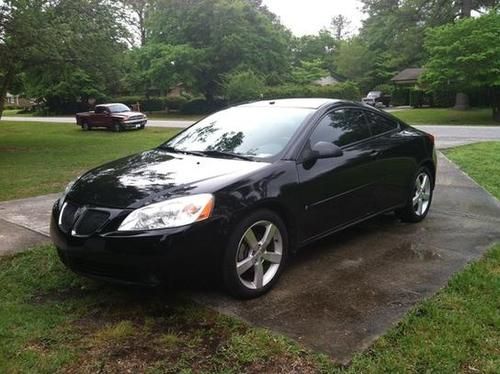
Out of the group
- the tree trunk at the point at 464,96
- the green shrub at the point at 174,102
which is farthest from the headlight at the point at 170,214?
the green shrub at the point at 174,102

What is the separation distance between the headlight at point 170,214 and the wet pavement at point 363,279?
720mm

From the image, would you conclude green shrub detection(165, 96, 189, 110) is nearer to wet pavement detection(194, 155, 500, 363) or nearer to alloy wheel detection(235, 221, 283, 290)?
wet pavement detection(194, 155, 500, 363)

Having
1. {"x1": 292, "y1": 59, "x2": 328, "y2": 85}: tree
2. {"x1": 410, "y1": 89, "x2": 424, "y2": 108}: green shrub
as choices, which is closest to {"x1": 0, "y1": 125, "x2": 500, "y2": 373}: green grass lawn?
{"x1": 410, "y1": 89, "x2": 424, "y2": 108}: green shrub

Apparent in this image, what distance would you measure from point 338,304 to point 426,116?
2997 cm

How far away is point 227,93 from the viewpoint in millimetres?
38375

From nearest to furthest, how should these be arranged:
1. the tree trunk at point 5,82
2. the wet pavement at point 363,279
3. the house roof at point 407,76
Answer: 1. the wet pavement at point 363,279
2. the tree trunk at point 5,82
3. the house roof at point 407,76

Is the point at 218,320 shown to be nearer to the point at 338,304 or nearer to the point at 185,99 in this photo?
the point at 338,304

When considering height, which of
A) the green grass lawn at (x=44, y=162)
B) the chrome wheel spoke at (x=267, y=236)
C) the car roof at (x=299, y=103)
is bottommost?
the green grass lawn at (x=44, y=162)

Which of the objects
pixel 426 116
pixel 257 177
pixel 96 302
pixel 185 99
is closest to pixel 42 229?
pixel 96 302

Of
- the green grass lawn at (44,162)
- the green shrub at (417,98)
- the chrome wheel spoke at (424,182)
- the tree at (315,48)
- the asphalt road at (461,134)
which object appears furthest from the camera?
the tree at (315,48)

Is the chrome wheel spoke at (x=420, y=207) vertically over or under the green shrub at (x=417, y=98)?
under

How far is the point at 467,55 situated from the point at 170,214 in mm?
26264

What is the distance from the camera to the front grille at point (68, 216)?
3793mm

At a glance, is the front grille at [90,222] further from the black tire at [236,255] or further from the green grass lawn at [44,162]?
the green grass lawn at [44,162]
